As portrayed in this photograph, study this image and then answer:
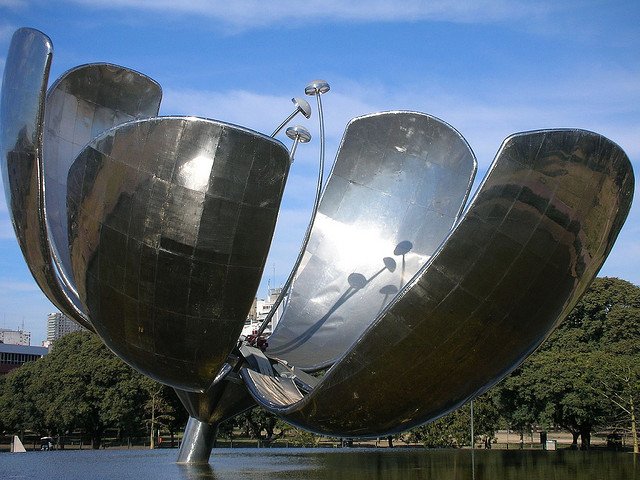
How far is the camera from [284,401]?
42.9 feet

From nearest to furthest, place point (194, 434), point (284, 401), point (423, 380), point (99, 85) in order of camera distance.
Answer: point (423, 380), point (284, 401), point (99, 85), point (194, 434)

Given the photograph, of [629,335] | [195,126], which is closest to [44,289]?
[195,126]

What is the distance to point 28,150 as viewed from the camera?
1272 cm

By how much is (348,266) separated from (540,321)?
640cm

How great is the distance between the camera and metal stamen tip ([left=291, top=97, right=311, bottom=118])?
1641cm

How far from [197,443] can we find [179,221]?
9.33 m

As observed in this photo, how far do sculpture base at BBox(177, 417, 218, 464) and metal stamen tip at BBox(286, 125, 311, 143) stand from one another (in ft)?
21.1

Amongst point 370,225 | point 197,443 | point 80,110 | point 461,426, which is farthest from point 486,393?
point 80,110

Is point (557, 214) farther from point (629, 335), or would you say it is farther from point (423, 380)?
point (629, 335)

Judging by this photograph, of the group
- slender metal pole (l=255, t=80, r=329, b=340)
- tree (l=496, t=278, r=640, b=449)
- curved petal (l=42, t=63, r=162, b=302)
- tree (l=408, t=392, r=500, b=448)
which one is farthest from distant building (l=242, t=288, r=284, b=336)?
tree (l=496, t=278, r=640, b=449)

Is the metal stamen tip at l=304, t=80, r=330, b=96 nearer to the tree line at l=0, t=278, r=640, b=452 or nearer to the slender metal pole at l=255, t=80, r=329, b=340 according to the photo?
the slender metal pole at l=255, t=80, r=329, b=340

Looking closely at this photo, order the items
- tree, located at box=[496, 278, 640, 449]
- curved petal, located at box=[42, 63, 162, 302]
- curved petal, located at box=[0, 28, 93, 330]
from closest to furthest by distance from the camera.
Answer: curved petal, located at box=[0, 28, 93, 330] → curved petal, located at box=[42, 63, 162, 302] → tree, located at box=[496, 278, 640, 449]

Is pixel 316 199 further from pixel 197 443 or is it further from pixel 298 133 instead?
pixel 197 443

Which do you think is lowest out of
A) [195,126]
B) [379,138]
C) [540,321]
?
[540,321]
